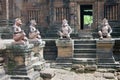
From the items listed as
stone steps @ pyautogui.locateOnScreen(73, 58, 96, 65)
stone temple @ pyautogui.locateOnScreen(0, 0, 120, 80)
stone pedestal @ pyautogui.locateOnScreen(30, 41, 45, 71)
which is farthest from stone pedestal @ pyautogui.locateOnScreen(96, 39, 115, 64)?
stone pedestal @ pyautogui.locateOnScreen(30, 41, 45, 71)

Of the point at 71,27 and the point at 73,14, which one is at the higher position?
the point at 73,14

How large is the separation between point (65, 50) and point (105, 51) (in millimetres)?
1898

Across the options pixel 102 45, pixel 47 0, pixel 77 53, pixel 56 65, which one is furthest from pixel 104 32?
pixel 47 0

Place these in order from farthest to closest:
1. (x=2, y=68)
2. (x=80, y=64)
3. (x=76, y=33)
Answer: (x=76, y=33)
(x=80, y=64)
(x=2, y=68)

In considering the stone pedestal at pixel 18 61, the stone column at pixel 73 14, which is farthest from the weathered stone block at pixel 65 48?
the stone pedestal at pixel 18 61

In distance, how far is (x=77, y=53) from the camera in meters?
13.9

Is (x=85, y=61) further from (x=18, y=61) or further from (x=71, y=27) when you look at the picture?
(x=18, y=61)

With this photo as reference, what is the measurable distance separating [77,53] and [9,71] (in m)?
5.31

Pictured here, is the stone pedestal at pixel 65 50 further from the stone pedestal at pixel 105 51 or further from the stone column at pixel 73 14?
the stone column at pixel 73 14

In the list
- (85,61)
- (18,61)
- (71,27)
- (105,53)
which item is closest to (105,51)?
(105,53)

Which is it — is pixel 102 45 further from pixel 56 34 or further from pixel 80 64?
pixel 56 34

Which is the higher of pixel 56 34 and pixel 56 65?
pixel 56 34

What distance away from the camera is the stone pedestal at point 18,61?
29.9 feet

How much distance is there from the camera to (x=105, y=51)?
1340 centimetres
